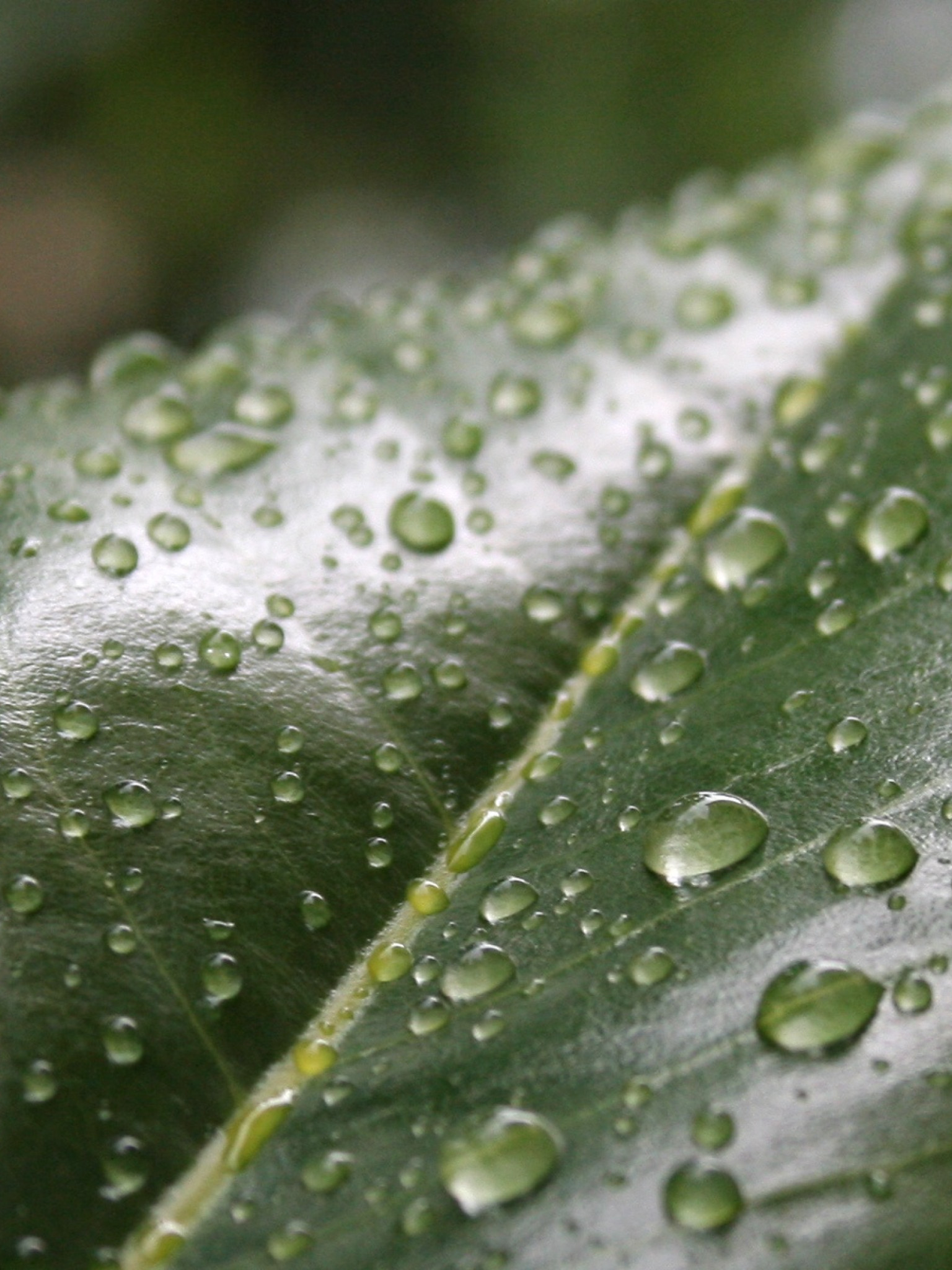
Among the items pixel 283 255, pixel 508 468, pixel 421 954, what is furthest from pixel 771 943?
pixel 283 255

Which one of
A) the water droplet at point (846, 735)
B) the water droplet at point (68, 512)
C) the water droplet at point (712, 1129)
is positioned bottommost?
the water droplet at point (712, 1129)

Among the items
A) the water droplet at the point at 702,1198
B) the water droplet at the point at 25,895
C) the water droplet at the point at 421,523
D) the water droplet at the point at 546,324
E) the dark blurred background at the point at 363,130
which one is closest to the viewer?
the water droplet at the point at 702,1198

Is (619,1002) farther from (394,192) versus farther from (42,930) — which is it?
(394,192)

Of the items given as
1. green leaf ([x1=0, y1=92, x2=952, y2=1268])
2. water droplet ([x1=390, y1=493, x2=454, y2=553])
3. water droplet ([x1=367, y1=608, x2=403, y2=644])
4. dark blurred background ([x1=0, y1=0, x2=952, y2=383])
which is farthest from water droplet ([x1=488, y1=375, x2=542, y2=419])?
dark blurred background ([x1=0, y1=0, x2=952, y2=383])

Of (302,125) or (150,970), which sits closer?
(150,970)

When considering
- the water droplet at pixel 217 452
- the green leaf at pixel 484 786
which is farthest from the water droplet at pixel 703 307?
the water droplet at pixel 217 452

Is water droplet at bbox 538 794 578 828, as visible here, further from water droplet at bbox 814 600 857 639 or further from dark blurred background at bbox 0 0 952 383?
dark blurred background at bbox 0 0 952 383

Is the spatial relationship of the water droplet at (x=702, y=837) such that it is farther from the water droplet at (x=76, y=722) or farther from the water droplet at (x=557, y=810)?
the water droplet at (x=76, y=722)
